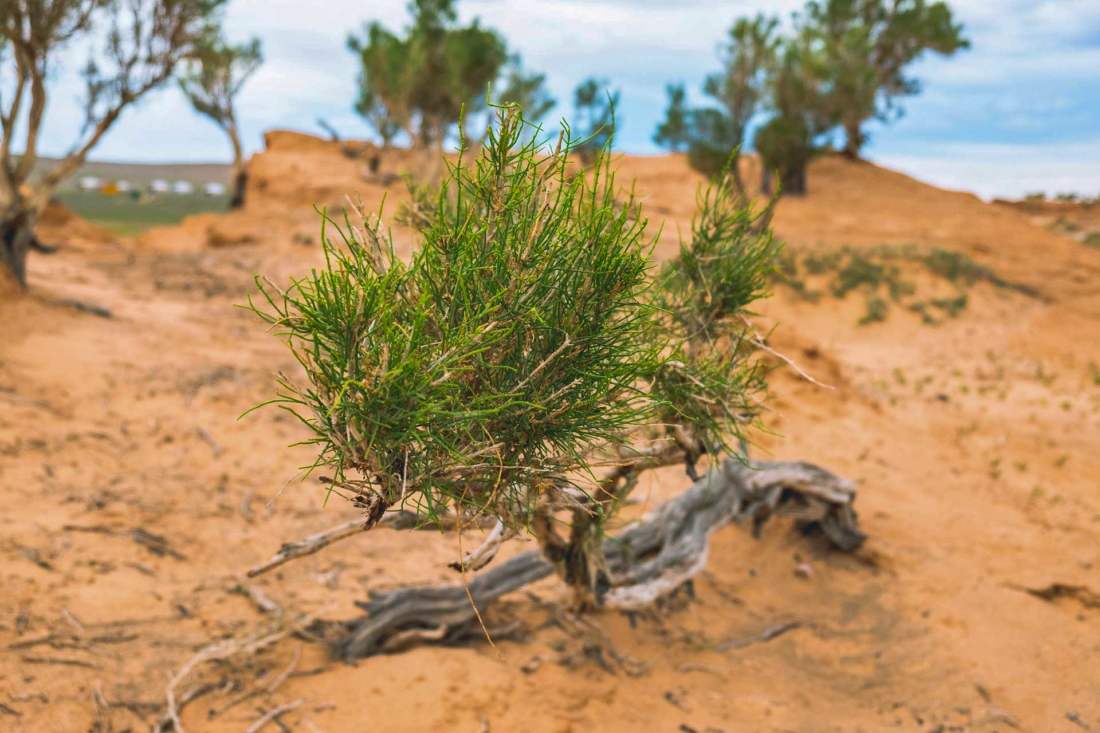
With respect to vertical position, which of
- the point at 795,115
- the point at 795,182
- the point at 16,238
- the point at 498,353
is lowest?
the point at 16,238

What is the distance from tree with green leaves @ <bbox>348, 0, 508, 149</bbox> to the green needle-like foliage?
2715 centimetres

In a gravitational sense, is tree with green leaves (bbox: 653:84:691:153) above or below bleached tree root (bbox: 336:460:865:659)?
above

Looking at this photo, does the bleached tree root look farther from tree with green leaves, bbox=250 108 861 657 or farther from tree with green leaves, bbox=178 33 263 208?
tree with green leaves, bbox=178 33 263 208

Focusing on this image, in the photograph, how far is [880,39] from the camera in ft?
118

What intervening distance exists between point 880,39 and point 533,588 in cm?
3709

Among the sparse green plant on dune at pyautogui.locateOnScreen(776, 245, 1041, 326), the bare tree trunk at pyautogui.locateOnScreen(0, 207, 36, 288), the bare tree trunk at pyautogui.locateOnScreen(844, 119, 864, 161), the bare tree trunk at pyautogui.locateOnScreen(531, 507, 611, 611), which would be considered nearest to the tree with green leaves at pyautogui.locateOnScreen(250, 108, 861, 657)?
the bare tree trunk at pyautogui.locateOnScreen(531, 507, 611, 611)

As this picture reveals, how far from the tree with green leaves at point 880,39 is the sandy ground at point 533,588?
77.4 ft

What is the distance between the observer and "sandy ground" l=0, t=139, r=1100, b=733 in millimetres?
4895

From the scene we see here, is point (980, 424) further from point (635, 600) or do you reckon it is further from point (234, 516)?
point (234, 516)

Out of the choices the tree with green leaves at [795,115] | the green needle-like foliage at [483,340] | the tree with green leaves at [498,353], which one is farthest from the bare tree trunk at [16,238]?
the tree with green leaves at [795,115]

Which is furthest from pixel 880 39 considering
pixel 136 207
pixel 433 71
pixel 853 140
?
pixel 136 207

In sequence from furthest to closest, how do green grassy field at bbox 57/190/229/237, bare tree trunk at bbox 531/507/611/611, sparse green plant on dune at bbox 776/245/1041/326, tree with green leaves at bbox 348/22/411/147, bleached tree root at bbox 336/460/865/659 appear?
green grassy field at bbox 57/190/229/237 → tree with green leaves at bbox 348/22/411/147 → sparse green plant on dune at bbox 776/245/1041/326 → bleached tree root at bbox 336/460/865/659 → bare tree trunk at bbox 531/507/611/611

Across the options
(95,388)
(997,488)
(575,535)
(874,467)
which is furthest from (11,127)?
(997,488)

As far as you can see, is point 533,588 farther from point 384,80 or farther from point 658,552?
point 384,80
